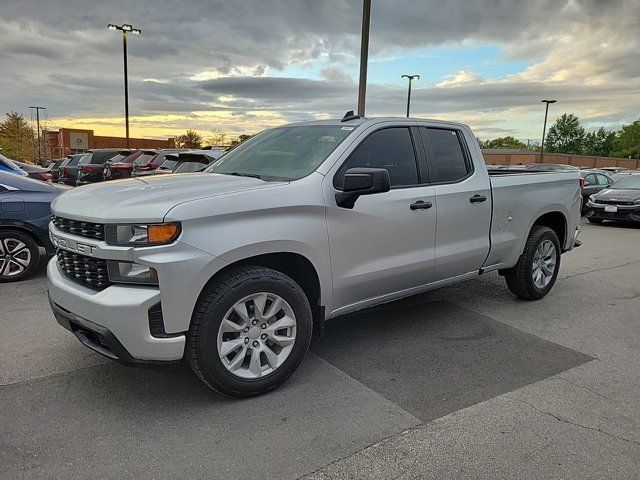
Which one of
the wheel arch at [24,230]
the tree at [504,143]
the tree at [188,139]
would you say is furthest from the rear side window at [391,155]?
the tree at [504,143]

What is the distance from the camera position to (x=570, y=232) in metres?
6.06

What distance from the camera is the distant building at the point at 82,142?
213 ft

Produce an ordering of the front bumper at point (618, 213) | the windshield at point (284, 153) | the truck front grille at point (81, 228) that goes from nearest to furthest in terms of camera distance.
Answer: the truck front grille at point (81, 228)
the windshield at point (284, 153)
the front bumper at point (618, 213)

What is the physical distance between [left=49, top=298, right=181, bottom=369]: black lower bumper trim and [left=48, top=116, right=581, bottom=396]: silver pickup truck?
0.05ft

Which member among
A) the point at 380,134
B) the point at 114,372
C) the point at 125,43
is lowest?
the point at 114,372

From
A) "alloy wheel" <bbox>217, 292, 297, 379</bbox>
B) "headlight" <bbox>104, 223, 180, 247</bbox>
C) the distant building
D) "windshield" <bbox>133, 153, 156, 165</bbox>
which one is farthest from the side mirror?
the distant building

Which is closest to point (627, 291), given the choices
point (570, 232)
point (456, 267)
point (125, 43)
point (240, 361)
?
point (570, 232)

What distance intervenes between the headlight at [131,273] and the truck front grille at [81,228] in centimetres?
21

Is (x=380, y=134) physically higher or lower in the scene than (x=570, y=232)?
higher

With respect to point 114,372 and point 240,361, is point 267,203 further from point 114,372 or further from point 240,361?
point 114,372

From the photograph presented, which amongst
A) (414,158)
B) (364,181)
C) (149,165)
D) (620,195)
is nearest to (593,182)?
(620,195)

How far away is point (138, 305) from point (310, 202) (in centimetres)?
132

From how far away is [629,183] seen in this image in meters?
15.0

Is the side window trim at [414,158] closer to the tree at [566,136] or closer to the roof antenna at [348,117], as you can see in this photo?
the roof antenna at [348,117]
